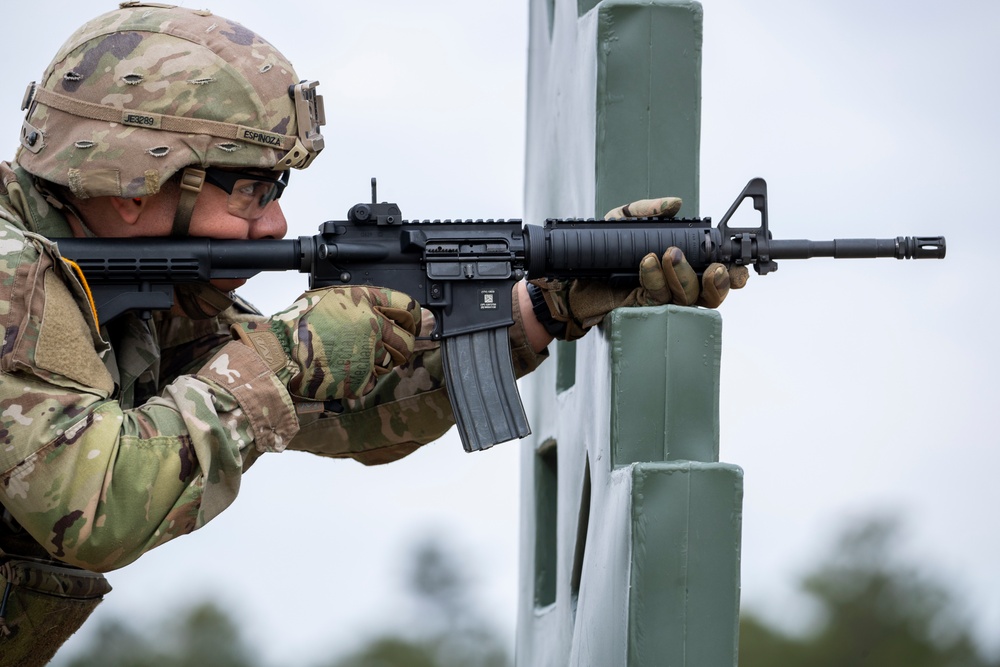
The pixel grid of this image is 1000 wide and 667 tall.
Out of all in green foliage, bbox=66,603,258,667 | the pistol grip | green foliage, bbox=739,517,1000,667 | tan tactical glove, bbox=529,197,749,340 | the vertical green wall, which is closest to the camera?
the vertical green wall

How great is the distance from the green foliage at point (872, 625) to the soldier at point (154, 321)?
19.4 metres

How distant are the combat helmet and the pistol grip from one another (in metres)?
0.90

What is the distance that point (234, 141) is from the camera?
214 inches

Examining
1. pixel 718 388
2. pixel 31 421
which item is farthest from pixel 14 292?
pixel 718 388

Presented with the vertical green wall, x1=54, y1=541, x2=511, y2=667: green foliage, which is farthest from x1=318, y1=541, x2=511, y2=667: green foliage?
the vertical green wall

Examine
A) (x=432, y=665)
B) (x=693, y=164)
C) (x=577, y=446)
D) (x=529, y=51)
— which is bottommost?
(x=432, y=665)

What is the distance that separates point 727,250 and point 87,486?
2.26m

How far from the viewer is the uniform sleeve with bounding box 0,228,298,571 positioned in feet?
15.9

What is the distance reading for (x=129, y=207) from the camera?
17.9ft

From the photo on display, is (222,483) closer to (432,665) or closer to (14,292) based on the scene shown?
(14,292)

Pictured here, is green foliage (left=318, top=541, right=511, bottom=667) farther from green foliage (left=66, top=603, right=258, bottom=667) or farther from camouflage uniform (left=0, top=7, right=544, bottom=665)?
camouflage uniform (left=0, top=7, right=544, bottom=665)

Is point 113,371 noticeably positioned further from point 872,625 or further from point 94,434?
point 872,625

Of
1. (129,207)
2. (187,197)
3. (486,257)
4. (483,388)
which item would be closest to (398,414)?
(483,388)

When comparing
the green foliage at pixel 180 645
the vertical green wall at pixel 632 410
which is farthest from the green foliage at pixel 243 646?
the vertical green wall at pixel 632 410
